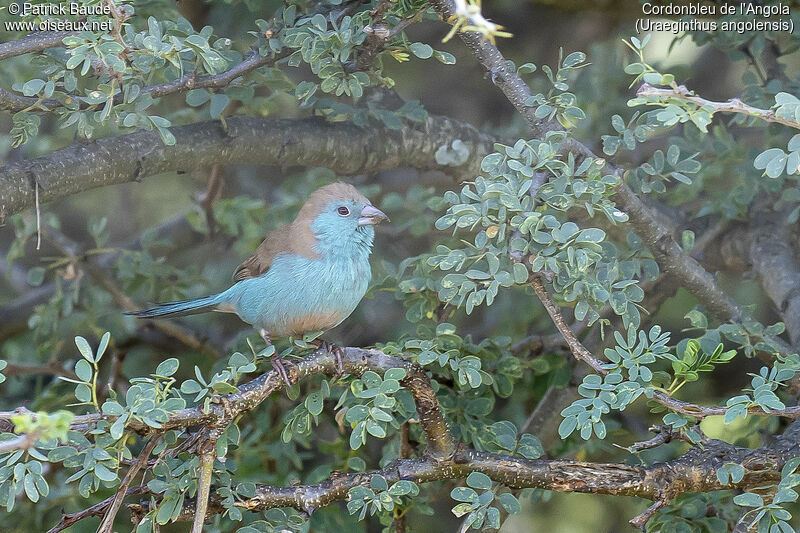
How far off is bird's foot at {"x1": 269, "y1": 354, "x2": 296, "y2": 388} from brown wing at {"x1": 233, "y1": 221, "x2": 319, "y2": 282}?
592mm

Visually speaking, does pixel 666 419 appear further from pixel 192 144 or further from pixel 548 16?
pixel 548 16

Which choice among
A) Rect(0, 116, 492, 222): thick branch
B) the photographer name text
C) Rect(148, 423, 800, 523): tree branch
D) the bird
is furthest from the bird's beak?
the photographer name text

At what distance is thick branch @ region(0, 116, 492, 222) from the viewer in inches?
120

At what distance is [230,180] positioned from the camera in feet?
17.3

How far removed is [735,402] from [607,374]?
0.34 meters

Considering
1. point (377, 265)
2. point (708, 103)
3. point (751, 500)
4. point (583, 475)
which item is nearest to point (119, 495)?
point (583, 475)

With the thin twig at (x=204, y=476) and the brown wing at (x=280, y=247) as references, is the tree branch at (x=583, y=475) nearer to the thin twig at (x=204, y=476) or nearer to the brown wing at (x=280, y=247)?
the thin twig at (x=204, y=476)

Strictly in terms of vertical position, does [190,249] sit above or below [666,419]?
below

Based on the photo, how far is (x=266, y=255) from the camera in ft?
11.2

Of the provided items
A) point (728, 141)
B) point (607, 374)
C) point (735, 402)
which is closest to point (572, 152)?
point (607, 374)

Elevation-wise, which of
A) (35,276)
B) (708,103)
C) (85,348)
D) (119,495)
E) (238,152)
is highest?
(708,103)

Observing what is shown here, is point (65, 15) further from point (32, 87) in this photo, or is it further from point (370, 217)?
point (370, 217)

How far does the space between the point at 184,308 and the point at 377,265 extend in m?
1.15

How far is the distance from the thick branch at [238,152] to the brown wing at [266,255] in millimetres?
375
